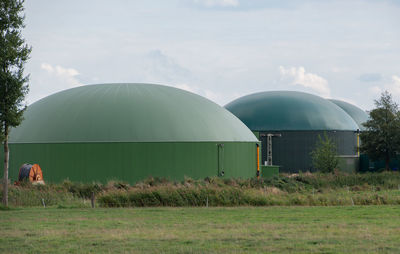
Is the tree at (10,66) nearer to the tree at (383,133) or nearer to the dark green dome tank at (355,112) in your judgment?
the tree at (383,133)

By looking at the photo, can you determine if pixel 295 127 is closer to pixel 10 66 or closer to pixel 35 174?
pixel 35 174

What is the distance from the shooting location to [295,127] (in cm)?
6341

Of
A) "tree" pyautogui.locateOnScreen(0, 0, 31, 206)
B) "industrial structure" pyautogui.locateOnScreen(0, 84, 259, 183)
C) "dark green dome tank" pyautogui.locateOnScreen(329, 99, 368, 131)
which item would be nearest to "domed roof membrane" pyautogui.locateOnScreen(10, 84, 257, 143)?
"industrial structure" pyautogui.locateOnScreen(0, 84, 259, 183)

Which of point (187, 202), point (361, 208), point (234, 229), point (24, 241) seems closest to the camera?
point (24, 241)

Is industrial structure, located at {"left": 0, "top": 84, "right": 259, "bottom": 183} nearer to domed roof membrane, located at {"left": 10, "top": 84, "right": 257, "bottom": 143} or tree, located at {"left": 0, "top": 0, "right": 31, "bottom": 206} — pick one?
domed roof membrane, located at {"left": 10, "top": 84, "right": 257, "bottom": 143}

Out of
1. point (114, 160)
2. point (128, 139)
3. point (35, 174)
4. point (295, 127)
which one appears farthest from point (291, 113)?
point (35, 174)

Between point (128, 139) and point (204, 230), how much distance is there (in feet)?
69.9

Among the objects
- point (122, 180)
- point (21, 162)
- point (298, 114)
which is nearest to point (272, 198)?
point (122, 180)

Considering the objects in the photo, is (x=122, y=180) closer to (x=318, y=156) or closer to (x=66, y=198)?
(x=66, y=198)

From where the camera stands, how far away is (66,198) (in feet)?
89.4

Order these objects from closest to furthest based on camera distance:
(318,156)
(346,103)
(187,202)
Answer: (187,202) < (318,156) < (346,103)

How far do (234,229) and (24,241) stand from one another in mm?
5442

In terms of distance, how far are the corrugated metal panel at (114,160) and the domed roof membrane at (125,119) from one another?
609mm

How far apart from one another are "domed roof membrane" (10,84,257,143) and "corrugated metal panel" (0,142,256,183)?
0.61 m
